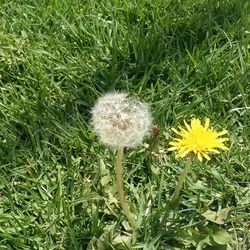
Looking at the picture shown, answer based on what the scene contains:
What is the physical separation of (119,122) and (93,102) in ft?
2.12

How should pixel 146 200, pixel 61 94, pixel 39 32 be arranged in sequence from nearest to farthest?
pixel 146 200
pixel 61 94
pixel 39 32

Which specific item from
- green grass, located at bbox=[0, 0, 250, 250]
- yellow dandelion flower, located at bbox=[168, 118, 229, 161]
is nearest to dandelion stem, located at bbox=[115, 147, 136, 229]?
green grass, located at bbox=[0, 0, 250, 250]

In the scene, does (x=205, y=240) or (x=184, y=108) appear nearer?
(x=205, y=240)

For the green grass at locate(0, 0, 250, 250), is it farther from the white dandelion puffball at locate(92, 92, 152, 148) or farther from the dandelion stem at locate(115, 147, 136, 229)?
the white dandelion puffball at locate(92, 92, 152, 148)

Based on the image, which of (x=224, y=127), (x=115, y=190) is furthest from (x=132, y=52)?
(x=115, y=190)

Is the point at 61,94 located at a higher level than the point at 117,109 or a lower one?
lower

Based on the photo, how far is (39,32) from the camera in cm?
269

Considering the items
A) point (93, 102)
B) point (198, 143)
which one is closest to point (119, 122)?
point (198, 143)

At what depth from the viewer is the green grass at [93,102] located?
2.08 metres

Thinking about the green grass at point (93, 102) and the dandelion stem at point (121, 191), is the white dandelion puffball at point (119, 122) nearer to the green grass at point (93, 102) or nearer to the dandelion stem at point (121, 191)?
the dandelion stem at point (121, 191)

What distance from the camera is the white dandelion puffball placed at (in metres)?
1.80

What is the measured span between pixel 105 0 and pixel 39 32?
34 cm

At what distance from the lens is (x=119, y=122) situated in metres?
1.81

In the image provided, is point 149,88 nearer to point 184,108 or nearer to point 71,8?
point 184,108
